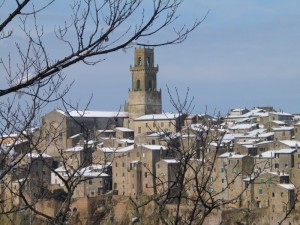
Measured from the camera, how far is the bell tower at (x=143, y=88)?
2190 inches

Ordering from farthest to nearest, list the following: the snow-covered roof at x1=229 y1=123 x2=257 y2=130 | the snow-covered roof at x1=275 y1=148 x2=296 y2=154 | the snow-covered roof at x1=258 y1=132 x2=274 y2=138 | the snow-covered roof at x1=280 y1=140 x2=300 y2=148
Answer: the snow-covered roof at x1=229 y1=123 x2=257 y2=130 < the snow-covered roof at x1=258 y1=132 x2=274 y2=138 < the snow-covered roof at x1=280 y1=140 x2=300 y2=148 < the snow-covered roof at x1=275 y1=148 x2=296 y2=154

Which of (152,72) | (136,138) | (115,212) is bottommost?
(115,212)

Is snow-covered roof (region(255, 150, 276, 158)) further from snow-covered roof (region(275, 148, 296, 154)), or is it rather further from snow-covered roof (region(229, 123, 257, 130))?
snow-covered roof (region(229, 123, 257, 130))

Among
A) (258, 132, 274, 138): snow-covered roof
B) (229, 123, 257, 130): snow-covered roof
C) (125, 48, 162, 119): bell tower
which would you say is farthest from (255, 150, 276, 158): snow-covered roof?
(125, 48, 162, 119): bell tower

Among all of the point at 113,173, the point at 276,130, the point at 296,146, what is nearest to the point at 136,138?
the point at 113,173

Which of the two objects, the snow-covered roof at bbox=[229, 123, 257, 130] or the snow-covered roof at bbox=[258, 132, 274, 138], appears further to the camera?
the snow-covered roof at bbox=[229, 123, 257, 130]

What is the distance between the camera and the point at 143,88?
190 ft

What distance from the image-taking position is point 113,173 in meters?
40.6

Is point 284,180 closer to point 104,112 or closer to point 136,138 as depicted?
point 136,138

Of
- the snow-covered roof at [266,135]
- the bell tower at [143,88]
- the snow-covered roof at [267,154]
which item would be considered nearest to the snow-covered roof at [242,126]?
the snow-covered roof at [266,135]

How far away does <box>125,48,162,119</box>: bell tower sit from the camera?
55.6 m

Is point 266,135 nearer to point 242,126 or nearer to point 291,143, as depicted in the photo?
point 291,143

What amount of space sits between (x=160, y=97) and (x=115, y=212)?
23071mm

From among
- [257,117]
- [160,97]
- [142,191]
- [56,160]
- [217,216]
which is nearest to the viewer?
[217,216]
